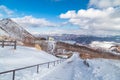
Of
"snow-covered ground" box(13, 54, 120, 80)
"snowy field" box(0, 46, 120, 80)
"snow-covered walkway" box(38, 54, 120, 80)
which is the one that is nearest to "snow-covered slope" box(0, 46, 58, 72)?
"snowy field" box(0, 46, 120, 80)

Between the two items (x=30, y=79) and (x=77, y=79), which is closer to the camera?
(x=30, y=79)

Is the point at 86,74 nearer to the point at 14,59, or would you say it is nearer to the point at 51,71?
the point at 51,71

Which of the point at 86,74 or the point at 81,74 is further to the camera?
the point at 86,74

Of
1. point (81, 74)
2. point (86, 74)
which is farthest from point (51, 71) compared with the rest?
point (86, 74)

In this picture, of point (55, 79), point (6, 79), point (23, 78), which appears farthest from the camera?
point (55, 79)

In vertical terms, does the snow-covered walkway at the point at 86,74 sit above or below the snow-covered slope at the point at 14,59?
below

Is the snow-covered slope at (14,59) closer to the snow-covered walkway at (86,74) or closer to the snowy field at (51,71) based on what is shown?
the snowy field at (51,71)

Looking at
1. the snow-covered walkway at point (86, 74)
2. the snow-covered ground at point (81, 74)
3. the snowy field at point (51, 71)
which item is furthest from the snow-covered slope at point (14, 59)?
the snow-covered walkway at point (86, 74)

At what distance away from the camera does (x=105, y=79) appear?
61.3ft

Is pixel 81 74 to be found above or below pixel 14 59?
below

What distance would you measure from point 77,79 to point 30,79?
4.67m

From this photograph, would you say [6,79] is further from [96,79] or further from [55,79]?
[96,79]

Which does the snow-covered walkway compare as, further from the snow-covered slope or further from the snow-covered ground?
the snow-covered slope

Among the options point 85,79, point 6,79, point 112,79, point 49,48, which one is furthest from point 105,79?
point 49,48
